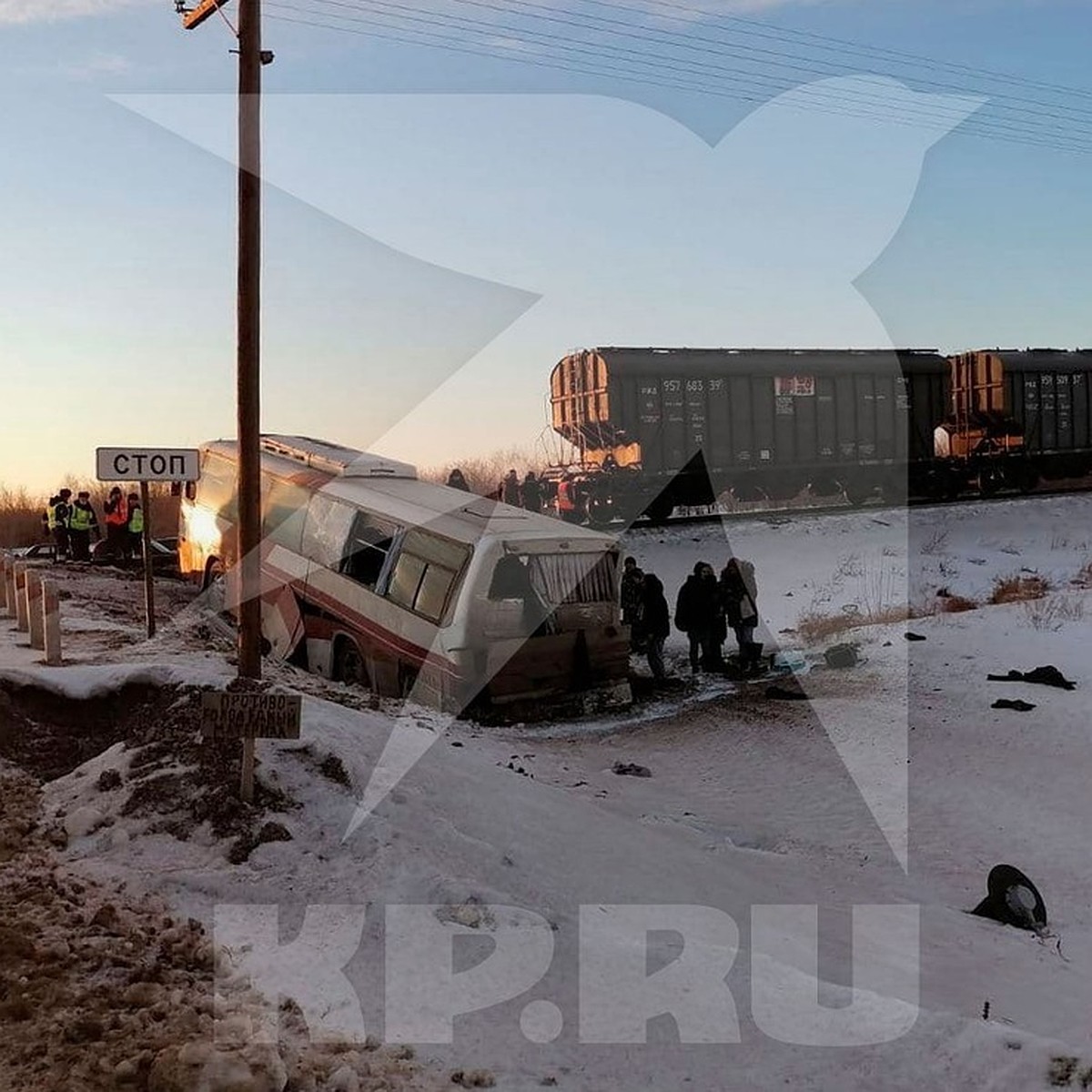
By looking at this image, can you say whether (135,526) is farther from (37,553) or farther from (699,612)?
(699,612)

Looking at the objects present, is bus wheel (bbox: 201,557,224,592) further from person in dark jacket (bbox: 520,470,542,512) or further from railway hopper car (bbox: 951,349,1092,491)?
railway hopper car (bbox: 951,349,1092,491)

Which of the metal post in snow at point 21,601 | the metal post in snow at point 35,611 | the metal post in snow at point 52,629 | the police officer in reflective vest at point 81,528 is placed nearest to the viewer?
the metal post in snow at point 52,629

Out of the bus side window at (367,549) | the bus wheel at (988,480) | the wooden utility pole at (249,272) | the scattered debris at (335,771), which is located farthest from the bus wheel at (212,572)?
the bus wheel at (988,480)

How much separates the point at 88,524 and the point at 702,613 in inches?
523

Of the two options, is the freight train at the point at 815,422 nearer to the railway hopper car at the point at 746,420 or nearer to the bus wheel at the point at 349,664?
the railway hopper car at the point at 746,420

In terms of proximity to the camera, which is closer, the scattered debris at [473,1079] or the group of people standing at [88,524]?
the scattered debris at [473,1079]

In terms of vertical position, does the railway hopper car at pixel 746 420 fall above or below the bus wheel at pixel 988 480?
above

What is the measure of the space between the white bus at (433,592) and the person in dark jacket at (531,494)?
9828mm

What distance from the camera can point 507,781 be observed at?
7949mm

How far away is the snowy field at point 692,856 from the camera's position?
464 cm

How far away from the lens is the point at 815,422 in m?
25.4

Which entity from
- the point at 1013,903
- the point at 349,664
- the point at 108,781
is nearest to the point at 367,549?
the point at 349,664

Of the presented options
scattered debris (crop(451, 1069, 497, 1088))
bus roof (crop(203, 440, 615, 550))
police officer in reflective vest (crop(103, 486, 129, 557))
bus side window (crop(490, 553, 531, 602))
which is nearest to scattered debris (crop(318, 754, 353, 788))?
scattered debris (crop(451, 1069, 497, 1088))

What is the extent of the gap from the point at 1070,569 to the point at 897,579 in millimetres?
4335
